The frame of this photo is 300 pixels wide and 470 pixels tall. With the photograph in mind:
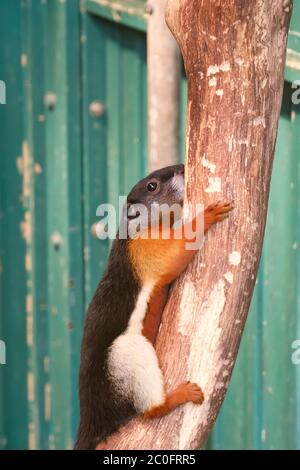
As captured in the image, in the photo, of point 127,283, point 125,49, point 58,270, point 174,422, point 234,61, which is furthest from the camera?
point 58,270

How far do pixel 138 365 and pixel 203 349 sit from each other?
0.24 m

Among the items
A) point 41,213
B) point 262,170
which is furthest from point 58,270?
point 262,170

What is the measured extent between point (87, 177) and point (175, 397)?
2.09 metres

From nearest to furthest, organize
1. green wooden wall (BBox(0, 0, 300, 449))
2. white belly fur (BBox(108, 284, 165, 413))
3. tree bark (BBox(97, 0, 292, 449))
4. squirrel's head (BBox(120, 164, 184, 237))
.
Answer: tree bark (BBox(97, 0, 292, 449)) → white belly fur (BBox(108, 284, 165, 413)) → squirrel's head (BBox(120, 164, 184, 237)) → green wooden wall (BBox(0, 0, 300, 449))

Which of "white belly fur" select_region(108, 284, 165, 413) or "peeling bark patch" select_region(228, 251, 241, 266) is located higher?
"peeling bark patch" select_region(228, 251, 241, 266)

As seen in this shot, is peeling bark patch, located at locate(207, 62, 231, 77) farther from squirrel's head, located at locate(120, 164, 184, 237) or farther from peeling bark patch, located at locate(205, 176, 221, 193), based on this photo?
squirrel's head, located at locate(120, 164, 184, 237)

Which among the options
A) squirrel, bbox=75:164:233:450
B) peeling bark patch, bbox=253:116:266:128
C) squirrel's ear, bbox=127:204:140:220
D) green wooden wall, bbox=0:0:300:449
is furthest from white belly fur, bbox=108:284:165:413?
green wooden wall, bbox=0:0:300:449

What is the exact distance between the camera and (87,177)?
4.14 metres

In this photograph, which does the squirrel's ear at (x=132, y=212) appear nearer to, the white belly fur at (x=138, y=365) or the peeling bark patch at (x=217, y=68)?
the white belly fur at (x=138, y=365)

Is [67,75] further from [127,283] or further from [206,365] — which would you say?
[206,365]

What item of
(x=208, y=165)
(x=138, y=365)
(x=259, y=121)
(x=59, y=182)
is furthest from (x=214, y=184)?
(x=59, y=182)

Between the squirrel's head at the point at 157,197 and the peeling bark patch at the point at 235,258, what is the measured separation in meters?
0.58

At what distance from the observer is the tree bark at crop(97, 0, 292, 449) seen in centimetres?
211

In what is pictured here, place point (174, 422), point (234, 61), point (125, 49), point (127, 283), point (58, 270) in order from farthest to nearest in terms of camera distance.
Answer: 1. point (58, 270)
2. point (125, 49)
3. point (127, 283)
4. point (174, 422)
5. point (234, 61)
